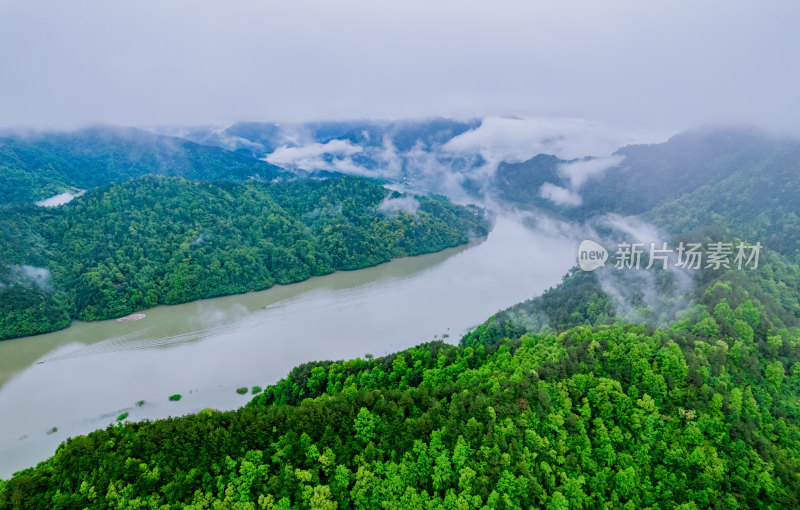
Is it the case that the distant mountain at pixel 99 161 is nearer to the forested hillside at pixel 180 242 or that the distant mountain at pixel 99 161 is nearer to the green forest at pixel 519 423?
the forested hillside at pixel 180 242

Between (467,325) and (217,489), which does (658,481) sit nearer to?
(217,489)

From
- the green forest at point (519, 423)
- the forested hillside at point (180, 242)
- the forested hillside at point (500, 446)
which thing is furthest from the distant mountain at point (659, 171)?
the forested hillside at point (500, 446)

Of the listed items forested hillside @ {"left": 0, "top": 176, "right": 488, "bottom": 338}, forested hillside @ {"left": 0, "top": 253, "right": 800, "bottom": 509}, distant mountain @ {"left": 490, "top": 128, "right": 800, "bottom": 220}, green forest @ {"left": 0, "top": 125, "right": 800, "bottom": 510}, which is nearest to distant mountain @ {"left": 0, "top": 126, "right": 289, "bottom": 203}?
forested hillside @ {"left": 0, "top": 176, "right": 488, "bottom": 338}

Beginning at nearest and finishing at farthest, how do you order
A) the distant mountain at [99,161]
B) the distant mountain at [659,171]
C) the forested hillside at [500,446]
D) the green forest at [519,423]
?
the forested hillside at [500,446] → the green forest at [519,423] → the distant mountain at [99,161] → the distant mountain at [659,171]

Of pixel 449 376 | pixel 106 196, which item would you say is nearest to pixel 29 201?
pixel 106 196

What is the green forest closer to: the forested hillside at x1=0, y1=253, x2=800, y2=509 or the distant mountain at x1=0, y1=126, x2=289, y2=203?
the forested hillside at x1=0, y1=253, x2=800, y2=509

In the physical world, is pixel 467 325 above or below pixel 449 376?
below

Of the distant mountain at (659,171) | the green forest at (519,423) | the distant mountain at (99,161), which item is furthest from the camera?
the distant mountain at (659,171)
